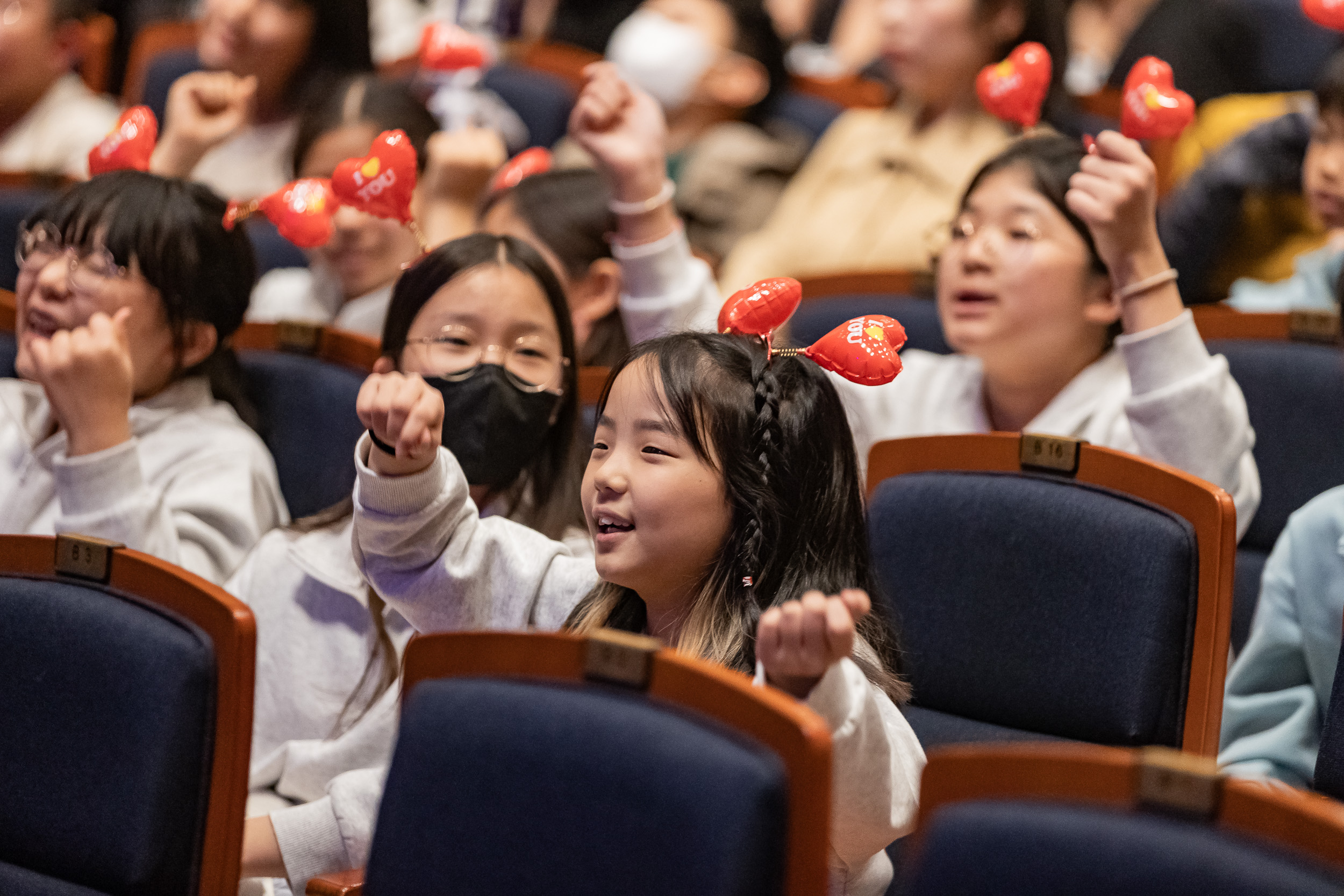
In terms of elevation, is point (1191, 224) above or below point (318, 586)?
above

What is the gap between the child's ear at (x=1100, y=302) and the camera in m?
1.90

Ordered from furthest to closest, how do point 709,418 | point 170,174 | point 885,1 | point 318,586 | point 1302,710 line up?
point 885,1, point 170,174, point 318,586, point 1302,710, point 709,418

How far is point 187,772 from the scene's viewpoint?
1184 mm

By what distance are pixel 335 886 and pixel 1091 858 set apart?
658mm

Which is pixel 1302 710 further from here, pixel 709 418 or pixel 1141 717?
pixel 709 418

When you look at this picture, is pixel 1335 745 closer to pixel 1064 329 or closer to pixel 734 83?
pixel 1064 329

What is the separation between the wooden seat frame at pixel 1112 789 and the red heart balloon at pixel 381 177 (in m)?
1.10

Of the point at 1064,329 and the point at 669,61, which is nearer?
the point at 1064,329

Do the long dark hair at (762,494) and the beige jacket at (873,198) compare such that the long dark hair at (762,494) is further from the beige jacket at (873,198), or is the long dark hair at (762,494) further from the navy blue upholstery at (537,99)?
the navy blue upholstery at (537,99)

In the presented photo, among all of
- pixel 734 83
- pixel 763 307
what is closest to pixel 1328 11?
pixel 763 307

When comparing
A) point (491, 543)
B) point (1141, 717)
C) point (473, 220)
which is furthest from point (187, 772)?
point (473, 220)

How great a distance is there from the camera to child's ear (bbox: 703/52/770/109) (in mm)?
3324

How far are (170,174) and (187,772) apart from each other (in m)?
1.29

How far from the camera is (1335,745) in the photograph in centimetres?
128
